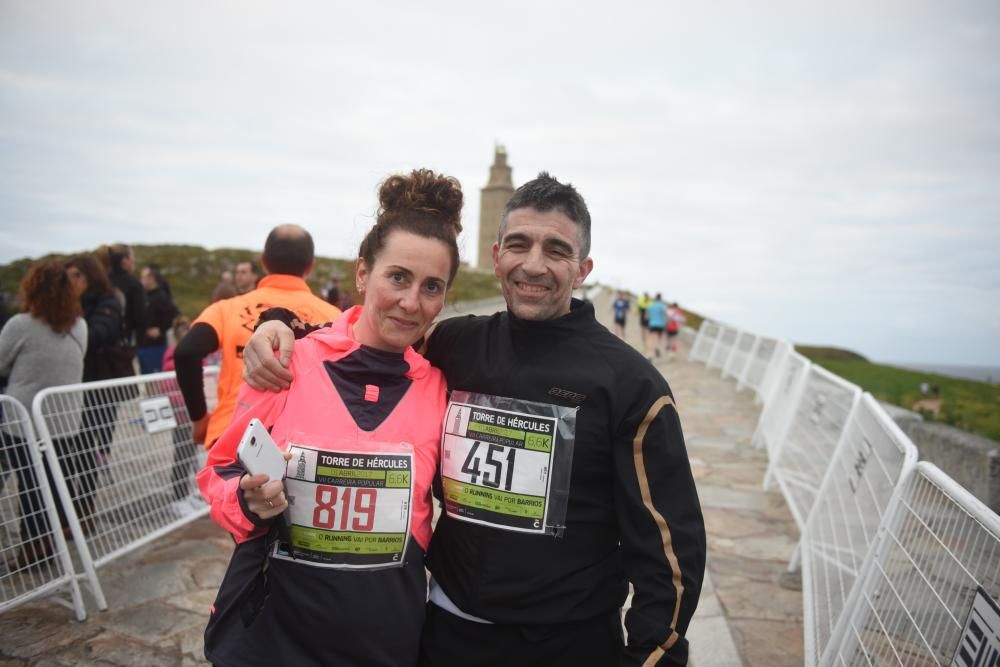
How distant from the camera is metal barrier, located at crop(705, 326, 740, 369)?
15.6 m

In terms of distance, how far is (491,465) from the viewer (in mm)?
1950

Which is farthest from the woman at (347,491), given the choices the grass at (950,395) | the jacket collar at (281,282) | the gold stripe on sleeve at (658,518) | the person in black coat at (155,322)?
the grass at (950,395)

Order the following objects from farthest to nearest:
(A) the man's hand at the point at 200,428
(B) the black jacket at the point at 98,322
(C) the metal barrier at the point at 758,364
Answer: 1. (C) the metal barrier at the point at 758,364
2. (B) the black jacket at the point at 98,322
3. (A) the man's hand at the point at 200,428

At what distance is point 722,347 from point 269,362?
53.1 feet

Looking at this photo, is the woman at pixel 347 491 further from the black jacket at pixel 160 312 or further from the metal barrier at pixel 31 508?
the black jacket at pixel 160 312

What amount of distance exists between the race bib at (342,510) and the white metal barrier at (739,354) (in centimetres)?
1275

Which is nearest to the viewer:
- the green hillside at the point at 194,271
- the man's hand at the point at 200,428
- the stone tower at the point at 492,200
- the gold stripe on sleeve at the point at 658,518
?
the gold stripe on sleeve at the point at 658,518

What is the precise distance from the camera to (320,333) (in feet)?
6.71

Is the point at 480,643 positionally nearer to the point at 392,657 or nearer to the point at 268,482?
the point at 392,657

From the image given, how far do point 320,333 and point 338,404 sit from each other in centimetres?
31

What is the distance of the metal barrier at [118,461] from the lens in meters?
3.74

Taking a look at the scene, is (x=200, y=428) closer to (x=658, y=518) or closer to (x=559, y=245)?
(x=559, y=245)

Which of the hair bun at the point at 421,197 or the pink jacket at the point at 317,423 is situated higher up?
the hair bun at the point at 421,197

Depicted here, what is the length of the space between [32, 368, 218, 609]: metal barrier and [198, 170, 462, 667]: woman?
2.68m
